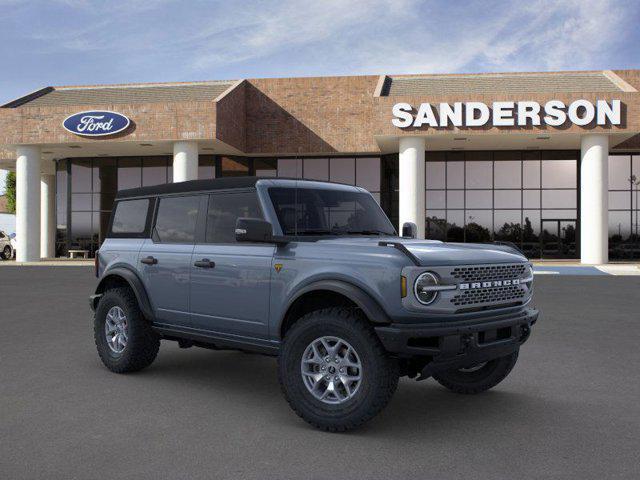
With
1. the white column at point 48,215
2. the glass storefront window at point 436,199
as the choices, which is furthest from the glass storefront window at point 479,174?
the white column at point 48,215

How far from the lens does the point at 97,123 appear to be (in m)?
33.0

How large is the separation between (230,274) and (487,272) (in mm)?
2245

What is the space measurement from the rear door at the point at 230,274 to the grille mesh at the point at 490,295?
1.63m

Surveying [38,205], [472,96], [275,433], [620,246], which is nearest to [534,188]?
[620,246]

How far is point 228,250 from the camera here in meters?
6.02

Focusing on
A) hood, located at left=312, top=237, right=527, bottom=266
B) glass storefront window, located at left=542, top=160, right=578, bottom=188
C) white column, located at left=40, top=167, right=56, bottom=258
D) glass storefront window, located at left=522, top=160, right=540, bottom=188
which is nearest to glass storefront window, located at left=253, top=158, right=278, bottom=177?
glass storefront window, located at left=522, top=160, right=540, bottom=188

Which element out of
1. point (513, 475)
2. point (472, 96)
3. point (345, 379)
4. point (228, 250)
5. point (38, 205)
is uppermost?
point (472, 96)

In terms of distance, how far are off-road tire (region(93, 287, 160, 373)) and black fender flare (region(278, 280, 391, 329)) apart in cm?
249

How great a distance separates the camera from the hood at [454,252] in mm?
4918

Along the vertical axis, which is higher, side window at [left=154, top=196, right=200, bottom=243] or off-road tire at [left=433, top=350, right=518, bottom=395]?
side window at [left=154, top=196, right=200, bottom=243]

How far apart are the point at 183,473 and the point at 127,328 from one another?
315cm

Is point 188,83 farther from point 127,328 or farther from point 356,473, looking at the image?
point 356,473

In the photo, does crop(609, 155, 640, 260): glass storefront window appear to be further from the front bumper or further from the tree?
the tree

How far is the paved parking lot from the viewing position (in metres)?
4.23
